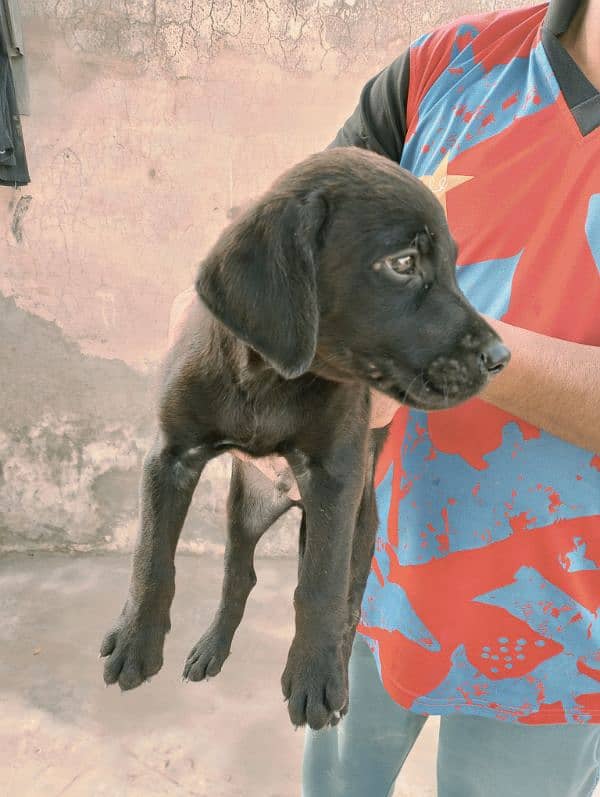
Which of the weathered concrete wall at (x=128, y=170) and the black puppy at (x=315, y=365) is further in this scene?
the weathered concrete wall at (x=128, y=170)

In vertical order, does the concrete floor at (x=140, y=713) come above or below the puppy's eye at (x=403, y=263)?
below

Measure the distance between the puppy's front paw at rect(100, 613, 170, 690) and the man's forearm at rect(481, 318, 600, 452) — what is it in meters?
0.76

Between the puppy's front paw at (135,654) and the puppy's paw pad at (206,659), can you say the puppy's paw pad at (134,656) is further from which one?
the puppy's paw pad at (206,659)

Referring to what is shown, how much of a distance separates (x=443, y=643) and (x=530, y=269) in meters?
0.77

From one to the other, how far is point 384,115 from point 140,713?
2.83 metres

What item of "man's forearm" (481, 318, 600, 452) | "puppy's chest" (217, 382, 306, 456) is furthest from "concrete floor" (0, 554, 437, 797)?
"man's forearm" (481, 318, 600, 452)

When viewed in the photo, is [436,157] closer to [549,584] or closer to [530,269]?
[530,269]

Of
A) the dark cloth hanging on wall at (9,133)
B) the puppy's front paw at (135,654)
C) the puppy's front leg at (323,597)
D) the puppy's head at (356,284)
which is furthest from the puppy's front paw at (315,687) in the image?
the dark cloth hanging on wall at (9,133)

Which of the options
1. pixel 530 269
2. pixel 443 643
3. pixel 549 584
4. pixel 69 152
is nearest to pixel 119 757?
pixel 443 643

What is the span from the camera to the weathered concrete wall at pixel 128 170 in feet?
12.6

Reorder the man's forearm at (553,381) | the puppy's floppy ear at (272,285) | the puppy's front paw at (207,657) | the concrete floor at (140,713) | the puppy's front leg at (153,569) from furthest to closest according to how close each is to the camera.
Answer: the concrete floor at (140,713), the puppy's front paw at (207,657), the puppy's front leg at (153,569), the man's forearm at (553,381), the puppy's floppy ear at (272,285)

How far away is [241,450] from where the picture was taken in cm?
138

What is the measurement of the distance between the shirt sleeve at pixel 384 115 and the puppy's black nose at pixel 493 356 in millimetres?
662

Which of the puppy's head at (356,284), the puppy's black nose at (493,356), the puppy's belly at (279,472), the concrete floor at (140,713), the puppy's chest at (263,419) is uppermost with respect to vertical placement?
the puppy's head at (356,284)
